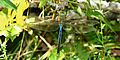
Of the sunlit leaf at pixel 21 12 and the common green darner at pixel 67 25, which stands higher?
the sunlit leaf at pixel 21 12

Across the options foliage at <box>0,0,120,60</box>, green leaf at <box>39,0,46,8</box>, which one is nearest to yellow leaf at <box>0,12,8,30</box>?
foliage at <box>0,0,120,60</box>

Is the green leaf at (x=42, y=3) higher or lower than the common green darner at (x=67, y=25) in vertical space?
higher

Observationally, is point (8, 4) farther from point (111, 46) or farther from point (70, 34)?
point (111, 46)

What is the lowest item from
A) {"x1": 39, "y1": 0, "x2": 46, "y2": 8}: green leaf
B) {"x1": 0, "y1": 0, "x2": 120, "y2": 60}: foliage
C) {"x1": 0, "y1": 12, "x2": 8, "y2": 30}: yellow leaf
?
{"x1": 0, "y1": 0, "x2": 120, "y2": 60}: foliage

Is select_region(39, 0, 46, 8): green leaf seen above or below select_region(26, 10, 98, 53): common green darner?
above

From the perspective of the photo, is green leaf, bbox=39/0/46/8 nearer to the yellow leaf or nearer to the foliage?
the foliage

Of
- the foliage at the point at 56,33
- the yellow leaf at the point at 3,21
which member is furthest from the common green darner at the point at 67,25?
the yellow leaf at the point at 3,21

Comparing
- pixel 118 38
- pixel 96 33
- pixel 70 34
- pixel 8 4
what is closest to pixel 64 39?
pixel 70 34

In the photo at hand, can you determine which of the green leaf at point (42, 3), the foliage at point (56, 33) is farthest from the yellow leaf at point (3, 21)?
the green leaf at point (42, 3)

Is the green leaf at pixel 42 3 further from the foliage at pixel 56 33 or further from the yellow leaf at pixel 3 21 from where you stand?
the yellow leaf at pixel 3 21

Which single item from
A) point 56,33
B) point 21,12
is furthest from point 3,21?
point 56,33

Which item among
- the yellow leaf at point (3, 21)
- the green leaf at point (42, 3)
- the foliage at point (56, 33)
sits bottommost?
the foliage at point (56, 33)
